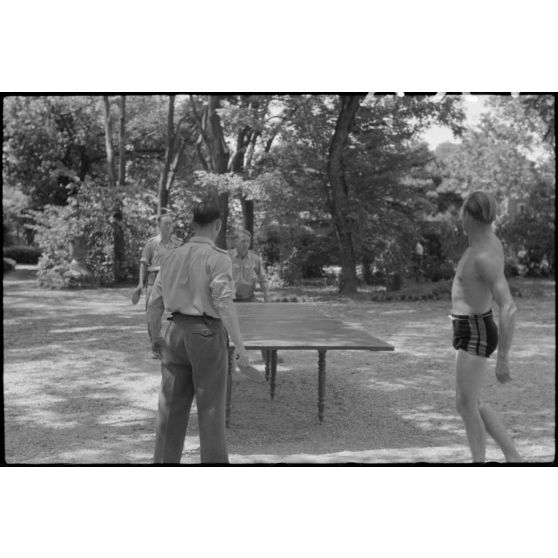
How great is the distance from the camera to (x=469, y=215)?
4141 mm

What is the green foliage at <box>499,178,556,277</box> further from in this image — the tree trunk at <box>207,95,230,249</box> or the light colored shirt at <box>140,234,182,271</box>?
the light colored shirt at <box>140,234,182,271</box>

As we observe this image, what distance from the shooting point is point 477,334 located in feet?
13.5

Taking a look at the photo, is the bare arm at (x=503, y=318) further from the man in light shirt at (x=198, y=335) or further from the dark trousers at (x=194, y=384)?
the dark trousers at (x=194, y=384)

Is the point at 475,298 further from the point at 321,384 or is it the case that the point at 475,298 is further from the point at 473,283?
the point at 321,384

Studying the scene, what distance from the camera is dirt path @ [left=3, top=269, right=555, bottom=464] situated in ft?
17.9

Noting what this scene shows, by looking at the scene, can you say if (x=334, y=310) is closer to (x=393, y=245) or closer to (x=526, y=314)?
(x=526, y=314)

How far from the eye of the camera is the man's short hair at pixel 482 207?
4.10 meters

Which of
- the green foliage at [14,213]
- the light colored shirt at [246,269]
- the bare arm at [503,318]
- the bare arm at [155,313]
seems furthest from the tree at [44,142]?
the bare arm at [503,318]

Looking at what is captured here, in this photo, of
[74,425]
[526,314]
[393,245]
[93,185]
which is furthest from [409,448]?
[93,185]

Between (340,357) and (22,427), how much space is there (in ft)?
15.1

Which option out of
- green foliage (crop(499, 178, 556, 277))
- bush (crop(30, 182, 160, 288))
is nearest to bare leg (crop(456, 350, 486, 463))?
bush (crop(30, 182, 160, 288))

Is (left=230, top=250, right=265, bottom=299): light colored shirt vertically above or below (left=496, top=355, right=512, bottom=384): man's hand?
above

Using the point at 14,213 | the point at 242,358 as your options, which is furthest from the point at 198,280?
the point at 14,213

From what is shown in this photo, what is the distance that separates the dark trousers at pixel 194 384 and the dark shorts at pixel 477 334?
4.18ft
